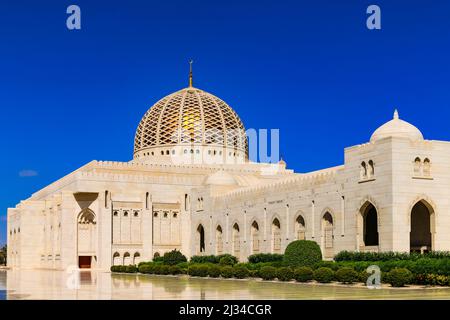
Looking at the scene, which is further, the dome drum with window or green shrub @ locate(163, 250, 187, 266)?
the dome drum with window

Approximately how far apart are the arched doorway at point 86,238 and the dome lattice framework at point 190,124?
1023 cm

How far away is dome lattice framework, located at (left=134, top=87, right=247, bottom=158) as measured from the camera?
58750 mm

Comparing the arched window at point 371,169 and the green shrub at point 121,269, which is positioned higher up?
the arched window at point 371,169

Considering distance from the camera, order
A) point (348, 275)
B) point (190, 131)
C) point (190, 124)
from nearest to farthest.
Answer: point (348, 275) < point (190, 131) < point (190, 124)

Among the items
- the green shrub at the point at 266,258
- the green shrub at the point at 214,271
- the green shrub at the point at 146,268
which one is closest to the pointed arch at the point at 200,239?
the green shrub at the point at 146,268

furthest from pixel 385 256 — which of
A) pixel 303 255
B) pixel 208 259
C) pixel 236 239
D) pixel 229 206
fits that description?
pixel 229 206

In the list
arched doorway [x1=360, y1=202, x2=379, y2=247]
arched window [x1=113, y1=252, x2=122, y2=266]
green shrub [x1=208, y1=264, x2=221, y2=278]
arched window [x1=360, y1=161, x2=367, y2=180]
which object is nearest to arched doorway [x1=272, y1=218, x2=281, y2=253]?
arched doorway [x1=360, y1=202, x2=379, y2=247]

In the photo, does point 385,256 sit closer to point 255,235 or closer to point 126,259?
point 255,235

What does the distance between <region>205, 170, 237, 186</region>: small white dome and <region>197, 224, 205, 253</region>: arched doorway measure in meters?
3.57

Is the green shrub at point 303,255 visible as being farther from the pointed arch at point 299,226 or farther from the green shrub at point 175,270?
the green shrub at point 175,270

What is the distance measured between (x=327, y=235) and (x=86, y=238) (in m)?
20.5

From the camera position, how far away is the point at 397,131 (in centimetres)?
3409

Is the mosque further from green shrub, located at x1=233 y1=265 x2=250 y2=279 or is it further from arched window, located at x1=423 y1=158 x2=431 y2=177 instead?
green shrub, located at x1=233 y1=265 x2=250 y2=279

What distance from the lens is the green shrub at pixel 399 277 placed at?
2478cm
